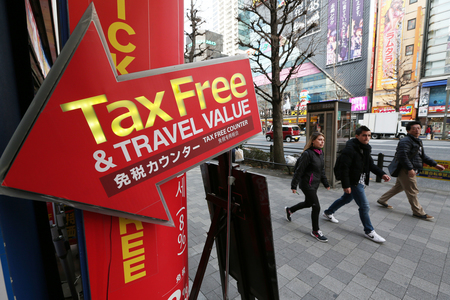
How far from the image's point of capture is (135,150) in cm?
105

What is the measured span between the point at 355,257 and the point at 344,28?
49.5 metres

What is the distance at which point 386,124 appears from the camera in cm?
2605

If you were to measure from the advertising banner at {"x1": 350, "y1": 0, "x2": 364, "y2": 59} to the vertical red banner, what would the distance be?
4900 cm

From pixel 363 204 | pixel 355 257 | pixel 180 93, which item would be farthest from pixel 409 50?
pixel 180 93

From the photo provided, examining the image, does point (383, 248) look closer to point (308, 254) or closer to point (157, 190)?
point (308, 254)

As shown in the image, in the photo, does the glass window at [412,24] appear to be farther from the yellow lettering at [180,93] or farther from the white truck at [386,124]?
the yellow lettering at [180,93]

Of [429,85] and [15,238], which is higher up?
[429,85]

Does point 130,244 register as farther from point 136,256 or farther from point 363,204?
point 363,204

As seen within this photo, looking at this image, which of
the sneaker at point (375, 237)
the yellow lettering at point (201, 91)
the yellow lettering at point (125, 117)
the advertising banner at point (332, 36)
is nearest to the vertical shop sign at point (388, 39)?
the advertising banner at point (332, 36)

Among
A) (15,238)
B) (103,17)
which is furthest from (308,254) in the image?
(103,17)

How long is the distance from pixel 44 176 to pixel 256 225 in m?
1.28

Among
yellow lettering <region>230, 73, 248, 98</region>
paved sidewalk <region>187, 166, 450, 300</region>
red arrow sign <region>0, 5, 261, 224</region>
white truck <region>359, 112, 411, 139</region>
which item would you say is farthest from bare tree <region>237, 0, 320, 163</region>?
white truck <region>359, 112, 411, 139</region>

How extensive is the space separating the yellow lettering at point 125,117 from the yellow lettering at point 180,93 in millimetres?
221

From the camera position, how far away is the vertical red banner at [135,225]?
1.09m
